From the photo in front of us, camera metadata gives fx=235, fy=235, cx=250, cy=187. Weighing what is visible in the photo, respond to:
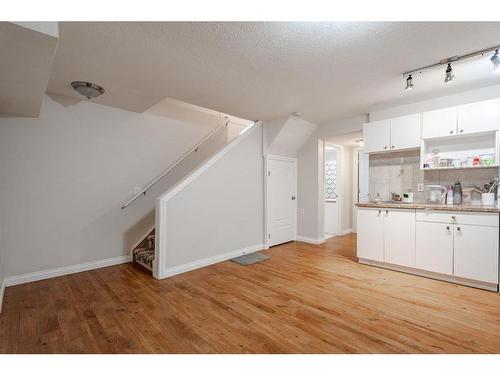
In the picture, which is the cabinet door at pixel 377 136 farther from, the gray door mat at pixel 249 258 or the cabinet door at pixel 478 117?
the gray door mat at pixel 249 258

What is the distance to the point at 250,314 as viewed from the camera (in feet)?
7.26

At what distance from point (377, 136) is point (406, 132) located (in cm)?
39

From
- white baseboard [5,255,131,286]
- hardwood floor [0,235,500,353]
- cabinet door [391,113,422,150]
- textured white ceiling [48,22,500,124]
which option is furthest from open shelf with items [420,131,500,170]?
white baseboard [5,255,131,286]

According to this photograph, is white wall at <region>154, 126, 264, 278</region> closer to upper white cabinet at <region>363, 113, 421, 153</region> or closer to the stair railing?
the stair railing

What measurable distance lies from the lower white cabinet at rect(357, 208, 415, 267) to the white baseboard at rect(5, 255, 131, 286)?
3760 millimetres

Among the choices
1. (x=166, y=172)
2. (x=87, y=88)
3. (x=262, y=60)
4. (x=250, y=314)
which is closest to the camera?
(x=250, y=314)

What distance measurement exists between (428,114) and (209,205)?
3404 mm

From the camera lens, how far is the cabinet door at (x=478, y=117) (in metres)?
2.85

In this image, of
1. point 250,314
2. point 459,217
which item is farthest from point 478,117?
point 250,314

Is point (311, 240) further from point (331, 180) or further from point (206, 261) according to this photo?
point (206, 261)

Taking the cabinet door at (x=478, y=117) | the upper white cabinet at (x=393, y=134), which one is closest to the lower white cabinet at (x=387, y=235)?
the upper white cabinet at (x=393, y=134)

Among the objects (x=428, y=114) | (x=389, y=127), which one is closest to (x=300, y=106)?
(x=389, y=127)

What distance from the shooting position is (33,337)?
6.11 feet
